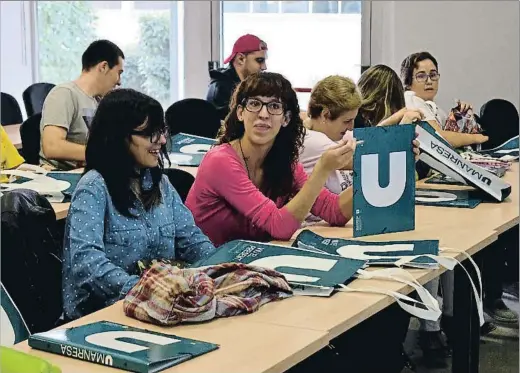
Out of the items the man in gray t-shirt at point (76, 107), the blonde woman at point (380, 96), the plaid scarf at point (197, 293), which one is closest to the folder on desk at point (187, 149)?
the man in gray t-shirt at point (76, 107)

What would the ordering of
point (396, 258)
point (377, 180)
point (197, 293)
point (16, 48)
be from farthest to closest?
point (16, 48)
point (377, 180)
point (396, 258)
point (197, 293)

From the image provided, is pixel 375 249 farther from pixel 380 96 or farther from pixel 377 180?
pixel 380 96

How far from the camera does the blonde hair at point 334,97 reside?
308cm

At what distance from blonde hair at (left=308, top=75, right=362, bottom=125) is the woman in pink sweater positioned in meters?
0.28

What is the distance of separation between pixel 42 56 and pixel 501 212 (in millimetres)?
4811

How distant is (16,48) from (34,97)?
1045mm

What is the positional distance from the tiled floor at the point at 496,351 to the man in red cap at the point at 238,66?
90.0 inches

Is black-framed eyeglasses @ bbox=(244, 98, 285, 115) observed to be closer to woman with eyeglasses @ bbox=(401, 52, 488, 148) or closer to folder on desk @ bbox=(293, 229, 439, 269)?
folder on desk @ bbox=(293, 229, 439, 269)

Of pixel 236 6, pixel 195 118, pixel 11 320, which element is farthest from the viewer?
pixel 236 6

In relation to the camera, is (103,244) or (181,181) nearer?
(103,244)

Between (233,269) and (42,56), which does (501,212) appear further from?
(42,56)

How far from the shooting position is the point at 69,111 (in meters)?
4.08

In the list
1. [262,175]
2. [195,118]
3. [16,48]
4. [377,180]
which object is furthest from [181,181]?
[16,48]

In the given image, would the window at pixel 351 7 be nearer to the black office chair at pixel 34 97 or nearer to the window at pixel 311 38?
the window at pixel 311 38
